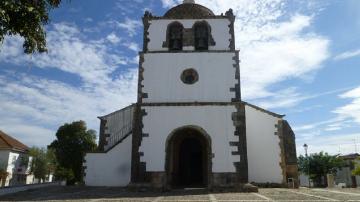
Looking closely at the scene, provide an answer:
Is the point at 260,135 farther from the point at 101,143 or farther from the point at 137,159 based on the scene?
the point at 101,143

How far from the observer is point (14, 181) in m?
36.8

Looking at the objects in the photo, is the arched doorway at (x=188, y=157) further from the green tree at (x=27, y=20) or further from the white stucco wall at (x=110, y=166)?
the green tree at (x=27, y=20)

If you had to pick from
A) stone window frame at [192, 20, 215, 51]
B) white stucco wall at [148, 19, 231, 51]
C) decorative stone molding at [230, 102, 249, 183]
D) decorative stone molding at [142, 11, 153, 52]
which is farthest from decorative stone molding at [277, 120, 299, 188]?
decorative stone molding at [142, 11, 153, 52]

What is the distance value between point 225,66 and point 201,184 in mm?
6437

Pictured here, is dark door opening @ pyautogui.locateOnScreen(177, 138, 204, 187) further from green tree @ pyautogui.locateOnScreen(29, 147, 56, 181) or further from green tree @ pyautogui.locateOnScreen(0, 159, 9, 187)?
green tree @ pyautogui.locateOnScreen(29, 147, 56, 181)

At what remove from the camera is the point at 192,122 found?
16516 millimetres

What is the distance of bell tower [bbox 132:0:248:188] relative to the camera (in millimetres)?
15914

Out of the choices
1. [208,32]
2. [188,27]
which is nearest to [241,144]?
[208,32]

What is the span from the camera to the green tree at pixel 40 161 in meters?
40.1

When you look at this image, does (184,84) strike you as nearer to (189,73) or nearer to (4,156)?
(189,73)

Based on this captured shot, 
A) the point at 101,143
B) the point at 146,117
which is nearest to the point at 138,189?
the point at 146,117

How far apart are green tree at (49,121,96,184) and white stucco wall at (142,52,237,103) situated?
1914 cm

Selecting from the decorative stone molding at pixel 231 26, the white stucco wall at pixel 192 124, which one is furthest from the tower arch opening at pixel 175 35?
the white stucco wall at pixel 192 124

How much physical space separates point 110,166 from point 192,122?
5.27 meters
